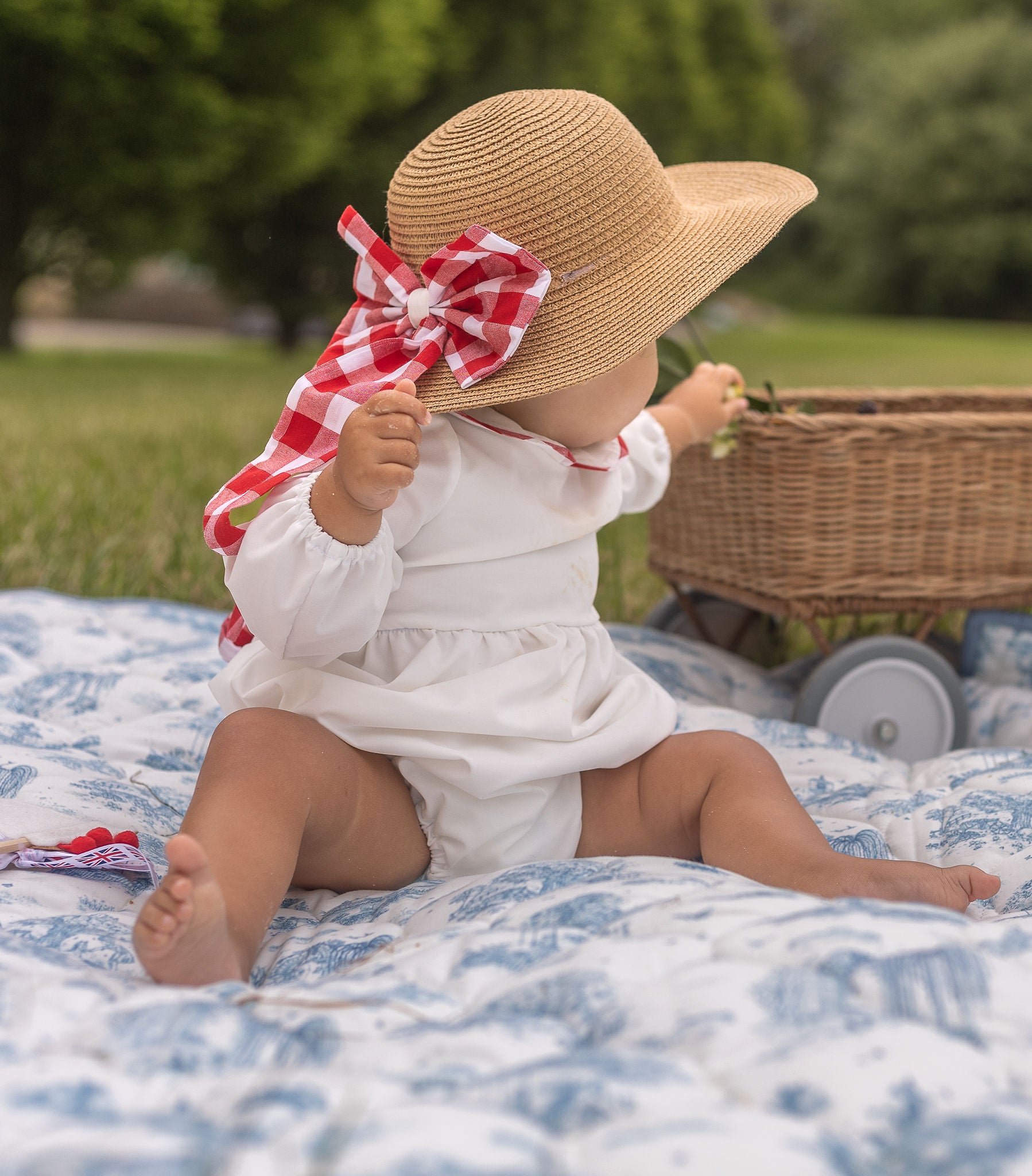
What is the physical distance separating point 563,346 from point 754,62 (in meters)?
17.8

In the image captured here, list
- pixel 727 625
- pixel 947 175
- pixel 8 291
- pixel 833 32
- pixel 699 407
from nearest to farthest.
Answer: pixel 699 407
pixel 727 625
pixel 8 291
pixel 947 175
pixel 833 32

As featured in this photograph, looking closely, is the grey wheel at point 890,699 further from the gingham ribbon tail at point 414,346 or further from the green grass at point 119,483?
the green grass at point 119,483

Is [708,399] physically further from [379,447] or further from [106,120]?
[106,120]

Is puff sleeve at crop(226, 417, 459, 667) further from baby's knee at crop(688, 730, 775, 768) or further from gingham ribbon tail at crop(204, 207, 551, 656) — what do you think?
baby's knee at crop(688, 730, 775, 768)

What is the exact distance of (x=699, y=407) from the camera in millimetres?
1649

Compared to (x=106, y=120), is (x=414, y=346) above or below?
below

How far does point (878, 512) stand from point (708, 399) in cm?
30

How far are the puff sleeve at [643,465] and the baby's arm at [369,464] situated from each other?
19.5 inches

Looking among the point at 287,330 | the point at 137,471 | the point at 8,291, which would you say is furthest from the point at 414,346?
the point at 287,330

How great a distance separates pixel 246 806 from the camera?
1.03 metres

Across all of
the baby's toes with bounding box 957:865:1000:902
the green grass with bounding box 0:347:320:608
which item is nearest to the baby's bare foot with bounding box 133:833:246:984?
the baby's toes with bounding box 957:865:1000:902

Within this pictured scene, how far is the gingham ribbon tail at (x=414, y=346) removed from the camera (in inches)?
43.9

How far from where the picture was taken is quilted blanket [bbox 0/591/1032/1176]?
0.65 meters

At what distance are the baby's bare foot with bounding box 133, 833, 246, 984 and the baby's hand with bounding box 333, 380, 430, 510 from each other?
317 mm
